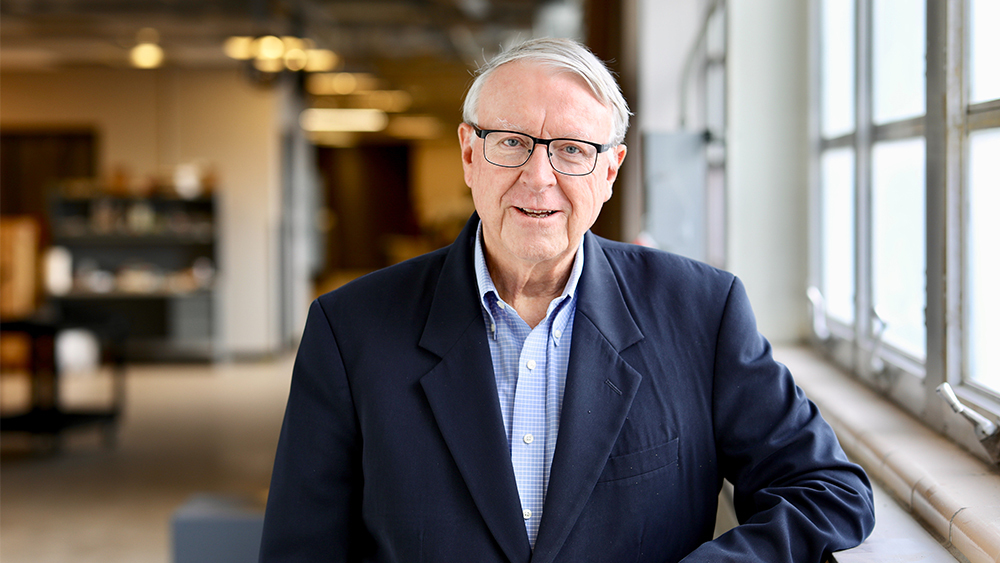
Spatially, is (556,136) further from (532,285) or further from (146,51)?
(146,51)

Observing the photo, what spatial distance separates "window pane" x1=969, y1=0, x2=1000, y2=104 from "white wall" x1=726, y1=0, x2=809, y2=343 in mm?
1078

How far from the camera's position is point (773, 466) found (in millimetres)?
1290

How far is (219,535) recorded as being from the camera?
6.98ft

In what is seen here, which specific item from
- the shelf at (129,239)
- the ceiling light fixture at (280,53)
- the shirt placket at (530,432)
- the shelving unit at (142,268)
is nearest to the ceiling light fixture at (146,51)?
the ceiling light fixture at (280,53)

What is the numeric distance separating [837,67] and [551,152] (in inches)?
54.9

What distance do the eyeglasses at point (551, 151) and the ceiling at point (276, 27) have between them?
17.8 feet

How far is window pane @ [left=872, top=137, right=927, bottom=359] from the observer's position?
1.75m

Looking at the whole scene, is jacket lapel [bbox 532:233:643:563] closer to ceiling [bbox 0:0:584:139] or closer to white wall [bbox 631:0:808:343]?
white wall [bbox 631:0:808:343]

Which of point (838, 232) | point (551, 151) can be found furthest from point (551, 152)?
point (838, 232)

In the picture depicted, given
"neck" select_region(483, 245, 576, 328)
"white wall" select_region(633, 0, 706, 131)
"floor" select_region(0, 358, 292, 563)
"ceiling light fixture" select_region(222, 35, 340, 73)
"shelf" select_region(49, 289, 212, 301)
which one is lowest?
"floor" select_region(0, 358, 292, 563)

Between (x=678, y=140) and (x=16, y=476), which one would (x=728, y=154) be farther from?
(x=16, y=476)

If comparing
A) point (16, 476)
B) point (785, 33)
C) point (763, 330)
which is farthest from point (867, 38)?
point (16, 476)

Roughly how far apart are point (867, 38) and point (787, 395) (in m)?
1.09

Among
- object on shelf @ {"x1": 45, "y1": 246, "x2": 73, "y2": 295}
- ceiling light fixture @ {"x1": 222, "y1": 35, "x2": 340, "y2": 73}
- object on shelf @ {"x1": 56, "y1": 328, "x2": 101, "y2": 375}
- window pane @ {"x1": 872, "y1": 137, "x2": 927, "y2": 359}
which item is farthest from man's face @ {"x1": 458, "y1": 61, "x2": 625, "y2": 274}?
object on shelf @ {"x1": 45, "y1": 246, "x2": 73, "y2": 295}
